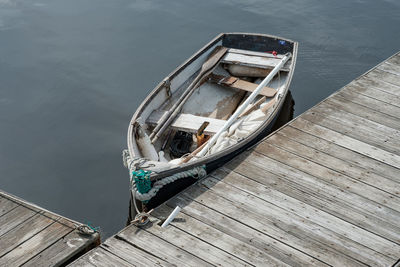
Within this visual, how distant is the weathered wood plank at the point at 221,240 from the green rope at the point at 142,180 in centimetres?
40

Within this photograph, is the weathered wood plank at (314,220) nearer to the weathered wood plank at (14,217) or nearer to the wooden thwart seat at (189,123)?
the wooden thwart seat at (189,123)

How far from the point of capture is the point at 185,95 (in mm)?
10172

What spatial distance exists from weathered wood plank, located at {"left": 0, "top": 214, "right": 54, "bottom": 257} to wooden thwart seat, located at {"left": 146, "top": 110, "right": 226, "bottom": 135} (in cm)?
285

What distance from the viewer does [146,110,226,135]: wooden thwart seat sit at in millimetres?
8977

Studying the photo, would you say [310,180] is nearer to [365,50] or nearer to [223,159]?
[223,159]

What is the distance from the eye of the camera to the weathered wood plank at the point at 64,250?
635 centimetres

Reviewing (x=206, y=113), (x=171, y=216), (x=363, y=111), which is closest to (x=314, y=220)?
(x=171, y=216)

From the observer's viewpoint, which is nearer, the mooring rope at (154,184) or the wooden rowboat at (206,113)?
the mooring rope at (154,184)

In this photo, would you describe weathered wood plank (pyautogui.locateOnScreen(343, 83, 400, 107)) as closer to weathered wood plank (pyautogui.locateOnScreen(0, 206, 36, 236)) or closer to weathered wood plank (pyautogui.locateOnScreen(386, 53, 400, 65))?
weathered wood plank (pyautogui.locateOnScreen(386, 53, 400, 65))

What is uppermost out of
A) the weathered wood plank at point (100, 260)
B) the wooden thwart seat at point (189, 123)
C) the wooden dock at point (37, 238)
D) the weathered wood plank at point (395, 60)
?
the weathered wood plank at point (395, 60)

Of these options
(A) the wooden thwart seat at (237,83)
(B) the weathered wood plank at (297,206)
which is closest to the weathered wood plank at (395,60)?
(A) the wooden thwart seat at (237,83)

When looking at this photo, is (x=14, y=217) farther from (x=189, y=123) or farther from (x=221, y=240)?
(x=189, y=123)

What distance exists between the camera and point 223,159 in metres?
8.10

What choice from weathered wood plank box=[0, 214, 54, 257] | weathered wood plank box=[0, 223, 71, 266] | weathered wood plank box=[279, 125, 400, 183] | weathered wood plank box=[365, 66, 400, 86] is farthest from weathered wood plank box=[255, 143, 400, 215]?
weathered wood plank box=[365, 66, 400, 86]
